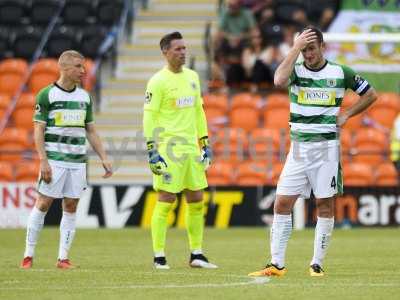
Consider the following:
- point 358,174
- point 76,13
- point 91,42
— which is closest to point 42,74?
point 91,42

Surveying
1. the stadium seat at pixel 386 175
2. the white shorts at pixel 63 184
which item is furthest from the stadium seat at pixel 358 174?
the white shorts at pixel 63 184

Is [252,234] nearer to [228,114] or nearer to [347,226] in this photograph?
[347,226]

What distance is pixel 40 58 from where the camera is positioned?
79.4 feet

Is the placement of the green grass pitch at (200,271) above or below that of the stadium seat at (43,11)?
below

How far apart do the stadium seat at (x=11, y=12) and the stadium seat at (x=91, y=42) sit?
1.85 metres

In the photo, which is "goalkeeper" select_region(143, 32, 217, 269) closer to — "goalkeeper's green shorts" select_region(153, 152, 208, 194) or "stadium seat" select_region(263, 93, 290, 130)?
"goalkeeper's green shorts" select_region(153, 152, 208, 194)

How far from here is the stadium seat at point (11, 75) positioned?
2353 centimetres

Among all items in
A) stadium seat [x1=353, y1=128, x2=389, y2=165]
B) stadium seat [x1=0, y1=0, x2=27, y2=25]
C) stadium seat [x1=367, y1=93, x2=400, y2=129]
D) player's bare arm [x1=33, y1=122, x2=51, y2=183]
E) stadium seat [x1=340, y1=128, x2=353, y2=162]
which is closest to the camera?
player's bare arm [x1=33, y1=122, x2=51, y2=183]

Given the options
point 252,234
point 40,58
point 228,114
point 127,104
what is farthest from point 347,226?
point 40,58

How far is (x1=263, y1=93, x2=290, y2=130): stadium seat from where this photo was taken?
860 inches

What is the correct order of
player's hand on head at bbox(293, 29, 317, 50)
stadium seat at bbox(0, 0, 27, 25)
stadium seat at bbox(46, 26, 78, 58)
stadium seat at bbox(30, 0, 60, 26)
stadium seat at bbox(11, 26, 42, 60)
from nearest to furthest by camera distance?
player's hand on head at bbox(293, 29, 317, 50)
stadium seat at bbox(46, 26, 78, 58)
stadium seat at bbox(11, 26, 42, 60)
stadium seat at bbox(30, 0, 60, 26)
stadium seat at bbox(0, 0, 27, 25)

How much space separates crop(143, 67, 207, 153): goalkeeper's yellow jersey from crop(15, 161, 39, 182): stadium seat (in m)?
8.90

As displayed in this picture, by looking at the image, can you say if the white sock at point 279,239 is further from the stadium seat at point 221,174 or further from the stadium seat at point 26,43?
the stadium seat at point 26,43

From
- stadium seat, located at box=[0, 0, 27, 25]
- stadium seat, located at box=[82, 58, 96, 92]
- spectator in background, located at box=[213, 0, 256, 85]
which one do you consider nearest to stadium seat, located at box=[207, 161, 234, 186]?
spectator in background, located at box=[213, 0, 256, 85]
